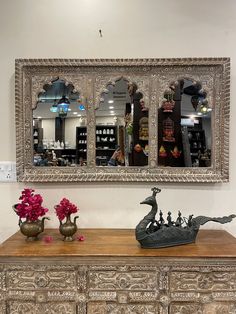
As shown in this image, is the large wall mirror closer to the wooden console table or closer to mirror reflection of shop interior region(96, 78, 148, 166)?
mirror reflection of shop interior region(96, 78, 148, 166)

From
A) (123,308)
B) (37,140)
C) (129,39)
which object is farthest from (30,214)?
(129,39)

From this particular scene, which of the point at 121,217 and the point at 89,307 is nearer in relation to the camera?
the point at 89,307

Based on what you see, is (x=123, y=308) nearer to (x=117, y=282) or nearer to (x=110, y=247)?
(x=117, y=282)

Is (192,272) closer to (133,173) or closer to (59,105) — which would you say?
(133,173)

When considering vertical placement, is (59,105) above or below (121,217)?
above

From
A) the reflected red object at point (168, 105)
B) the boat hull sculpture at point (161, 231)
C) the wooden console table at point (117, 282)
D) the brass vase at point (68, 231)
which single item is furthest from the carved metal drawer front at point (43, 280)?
the reflected red object at point (168, 105)

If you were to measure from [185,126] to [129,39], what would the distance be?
72cm

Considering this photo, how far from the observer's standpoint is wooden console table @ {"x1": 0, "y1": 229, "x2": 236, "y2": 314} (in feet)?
5.23

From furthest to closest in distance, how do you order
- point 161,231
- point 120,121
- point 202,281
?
point 120,121
point 161,231
point 202,281

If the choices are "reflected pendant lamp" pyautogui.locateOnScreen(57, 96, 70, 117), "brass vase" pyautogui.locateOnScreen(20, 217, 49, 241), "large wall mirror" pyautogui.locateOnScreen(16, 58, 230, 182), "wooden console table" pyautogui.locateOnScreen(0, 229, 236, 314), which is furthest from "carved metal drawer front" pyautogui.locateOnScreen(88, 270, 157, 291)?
"reflected pendant lamp" pyautogui.locateOnScreen(57, 96, 70, 117)

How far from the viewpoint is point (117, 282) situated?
5.28 ft

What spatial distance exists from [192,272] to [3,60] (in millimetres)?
1838

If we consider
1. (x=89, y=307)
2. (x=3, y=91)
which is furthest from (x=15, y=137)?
(x=89, y=307)

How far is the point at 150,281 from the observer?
1.61 metres
